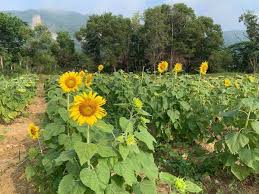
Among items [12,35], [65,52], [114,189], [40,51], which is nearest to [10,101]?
[114,189]

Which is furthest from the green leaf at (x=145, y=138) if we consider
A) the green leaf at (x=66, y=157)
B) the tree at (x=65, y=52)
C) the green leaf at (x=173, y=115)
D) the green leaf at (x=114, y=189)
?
the tree at (x=65, y=52)

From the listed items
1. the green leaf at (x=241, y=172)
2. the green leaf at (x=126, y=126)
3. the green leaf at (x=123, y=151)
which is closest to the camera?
the green leaf at (x=123, y=151)

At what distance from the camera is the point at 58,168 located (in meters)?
3.31

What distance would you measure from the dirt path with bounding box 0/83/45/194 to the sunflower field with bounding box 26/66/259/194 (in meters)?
0.24

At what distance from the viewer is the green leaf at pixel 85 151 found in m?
2.59

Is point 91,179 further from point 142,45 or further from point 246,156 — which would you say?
point 142,45

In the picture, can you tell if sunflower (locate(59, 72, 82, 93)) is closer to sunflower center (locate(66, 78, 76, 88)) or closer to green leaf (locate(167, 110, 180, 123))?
sunflower center (locate(66, 78, 76, 88))

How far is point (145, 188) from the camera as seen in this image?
291cm

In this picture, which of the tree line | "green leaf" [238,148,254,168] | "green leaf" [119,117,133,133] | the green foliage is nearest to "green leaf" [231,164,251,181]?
"green leaf" [238,148,254,168]

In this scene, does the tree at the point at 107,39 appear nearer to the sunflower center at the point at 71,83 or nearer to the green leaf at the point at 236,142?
the green leaf at the point at 236,142

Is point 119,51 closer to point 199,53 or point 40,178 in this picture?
point 199,53

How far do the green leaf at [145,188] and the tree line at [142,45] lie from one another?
33.0m

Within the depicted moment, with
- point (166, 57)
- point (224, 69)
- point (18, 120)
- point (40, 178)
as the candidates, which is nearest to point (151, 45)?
point (166, 57)

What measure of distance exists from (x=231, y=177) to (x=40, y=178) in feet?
6.36
